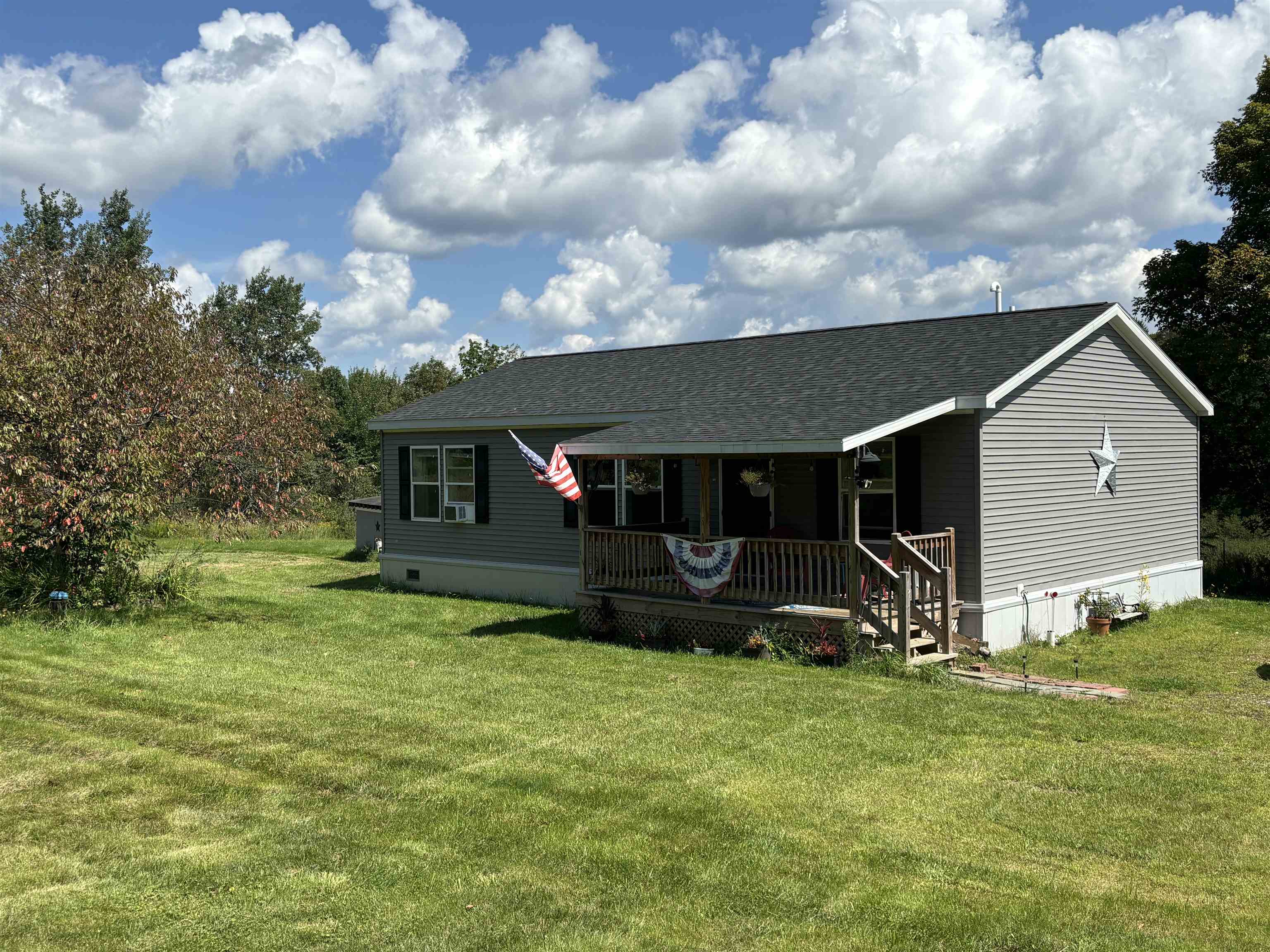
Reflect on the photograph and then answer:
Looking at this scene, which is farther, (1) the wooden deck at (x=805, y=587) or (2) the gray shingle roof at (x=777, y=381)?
(2) the gray shingle roof at (x=777, y=381)

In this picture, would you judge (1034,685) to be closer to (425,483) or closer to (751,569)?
(751,569)

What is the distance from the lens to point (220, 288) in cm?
5878

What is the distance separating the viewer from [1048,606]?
14.1 meters

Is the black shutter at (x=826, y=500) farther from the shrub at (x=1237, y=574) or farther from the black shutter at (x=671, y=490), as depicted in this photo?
the shrub at (x=1237, y=574)

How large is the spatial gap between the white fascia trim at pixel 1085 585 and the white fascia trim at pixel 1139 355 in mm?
2432

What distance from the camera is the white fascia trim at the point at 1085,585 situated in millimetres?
12953

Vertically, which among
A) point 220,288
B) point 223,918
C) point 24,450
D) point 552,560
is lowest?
point 223,918

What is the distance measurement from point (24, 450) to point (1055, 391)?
13.6 meters

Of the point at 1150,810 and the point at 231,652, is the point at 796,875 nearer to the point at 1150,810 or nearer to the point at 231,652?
the point at 1150,810

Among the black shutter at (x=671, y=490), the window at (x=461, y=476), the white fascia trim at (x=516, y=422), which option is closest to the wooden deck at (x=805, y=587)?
the black shutter at (x=671, y=490)

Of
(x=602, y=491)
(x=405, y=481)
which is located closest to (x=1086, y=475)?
(x=602, y=491)

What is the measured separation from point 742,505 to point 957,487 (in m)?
3.80

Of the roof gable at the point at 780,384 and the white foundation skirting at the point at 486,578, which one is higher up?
the roof gable at the point at 780,384

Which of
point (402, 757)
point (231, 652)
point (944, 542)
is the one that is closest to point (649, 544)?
point (944, 542)
